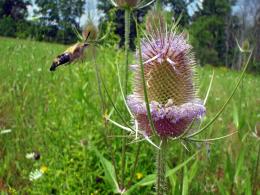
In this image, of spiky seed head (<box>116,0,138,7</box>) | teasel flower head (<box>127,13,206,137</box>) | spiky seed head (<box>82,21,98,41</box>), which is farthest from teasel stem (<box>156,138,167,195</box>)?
spiky seed head (<box>82,21,98,41</box>)

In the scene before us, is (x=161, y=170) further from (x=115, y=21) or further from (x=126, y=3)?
(x=115, y=21)

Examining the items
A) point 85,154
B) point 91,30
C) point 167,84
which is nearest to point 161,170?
point 167,84

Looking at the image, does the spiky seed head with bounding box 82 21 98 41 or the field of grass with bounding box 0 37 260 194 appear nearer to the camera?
the field of grass with bounding box 0 37 260 194

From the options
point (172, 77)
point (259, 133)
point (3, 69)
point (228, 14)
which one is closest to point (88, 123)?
point (259, 133)

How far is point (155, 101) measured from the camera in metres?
1.21

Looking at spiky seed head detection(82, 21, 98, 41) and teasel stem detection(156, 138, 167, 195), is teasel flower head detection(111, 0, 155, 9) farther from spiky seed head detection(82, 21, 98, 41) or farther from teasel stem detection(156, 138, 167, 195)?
teasel stem detection(156, 138, 167, 195)

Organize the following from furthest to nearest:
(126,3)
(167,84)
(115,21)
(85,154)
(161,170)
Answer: (115,21) → (85,154) → (126,3) → (167,84) → (161,170)

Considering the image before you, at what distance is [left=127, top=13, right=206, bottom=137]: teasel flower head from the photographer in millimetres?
1160

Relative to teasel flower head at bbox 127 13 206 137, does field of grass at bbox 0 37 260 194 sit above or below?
below

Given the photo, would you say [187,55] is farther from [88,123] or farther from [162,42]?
[88,123]

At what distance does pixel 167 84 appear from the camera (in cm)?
124

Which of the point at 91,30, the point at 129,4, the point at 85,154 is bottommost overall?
the point at 85,154

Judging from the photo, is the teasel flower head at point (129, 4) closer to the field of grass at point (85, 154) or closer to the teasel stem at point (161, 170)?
the field of grass at point (85, 154)

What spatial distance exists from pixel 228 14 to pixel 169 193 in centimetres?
2281
